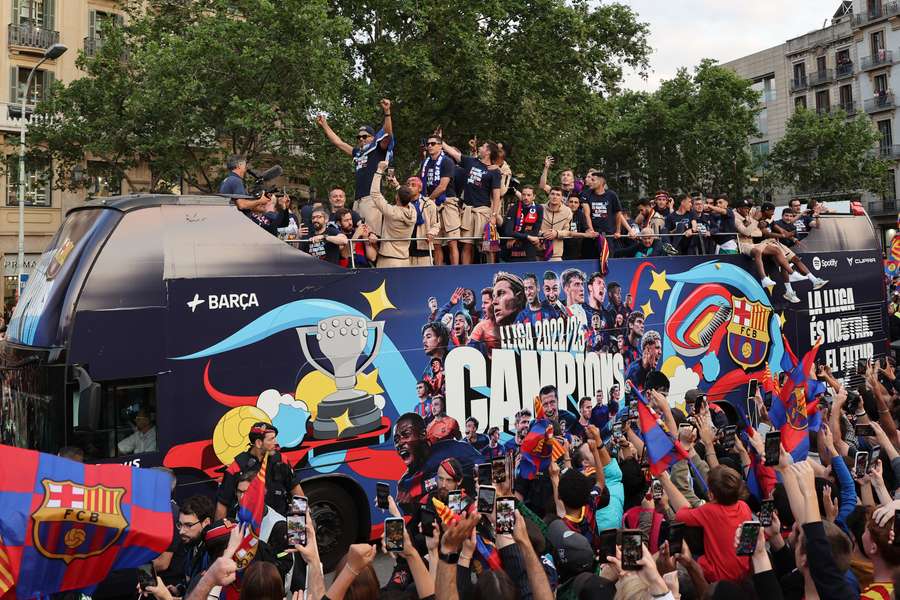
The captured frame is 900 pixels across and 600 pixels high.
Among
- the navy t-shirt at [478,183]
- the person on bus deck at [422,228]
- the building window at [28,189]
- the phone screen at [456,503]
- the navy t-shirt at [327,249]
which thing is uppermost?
the building window at [28,189]

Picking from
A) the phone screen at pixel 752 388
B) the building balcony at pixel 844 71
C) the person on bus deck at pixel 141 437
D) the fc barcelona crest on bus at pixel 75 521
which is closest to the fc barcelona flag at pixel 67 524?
the fc barcelona crest on bus at pixel 75 521

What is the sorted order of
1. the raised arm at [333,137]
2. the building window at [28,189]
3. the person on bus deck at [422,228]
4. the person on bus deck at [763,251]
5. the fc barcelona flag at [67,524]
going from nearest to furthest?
the fc barcelona flag at [67,524]
the person on bus deck at [422,228]
the raised arm at [333,137]
the person on bus deck at [763,251]
the building window at [28,189]

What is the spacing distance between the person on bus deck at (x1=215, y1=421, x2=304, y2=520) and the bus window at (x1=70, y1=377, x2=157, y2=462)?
788 mm

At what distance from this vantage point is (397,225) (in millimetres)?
10391

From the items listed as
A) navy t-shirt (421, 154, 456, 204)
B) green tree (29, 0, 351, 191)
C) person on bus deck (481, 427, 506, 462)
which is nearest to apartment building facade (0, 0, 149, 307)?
green tree (29, 0, 351, 191)

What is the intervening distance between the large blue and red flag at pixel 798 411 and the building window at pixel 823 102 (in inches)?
2204

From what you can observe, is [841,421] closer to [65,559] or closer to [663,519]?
[663,519]

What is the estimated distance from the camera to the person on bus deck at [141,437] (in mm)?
7766

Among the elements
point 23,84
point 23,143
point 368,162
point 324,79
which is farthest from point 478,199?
point 23,84

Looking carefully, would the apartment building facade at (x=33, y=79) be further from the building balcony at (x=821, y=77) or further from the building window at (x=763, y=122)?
the building balcony at (x=821, y=77)

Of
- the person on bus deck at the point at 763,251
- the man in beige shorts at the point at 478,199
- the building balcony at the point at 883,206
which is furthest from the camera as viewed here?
the building balcony at the point at 883,206

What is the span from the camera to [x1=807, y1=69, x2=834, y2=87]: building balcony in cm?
5656

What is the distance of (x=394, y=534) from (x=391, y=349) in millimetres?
5699

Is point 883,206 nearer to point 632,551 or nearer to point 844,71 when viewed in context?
point 844,71
